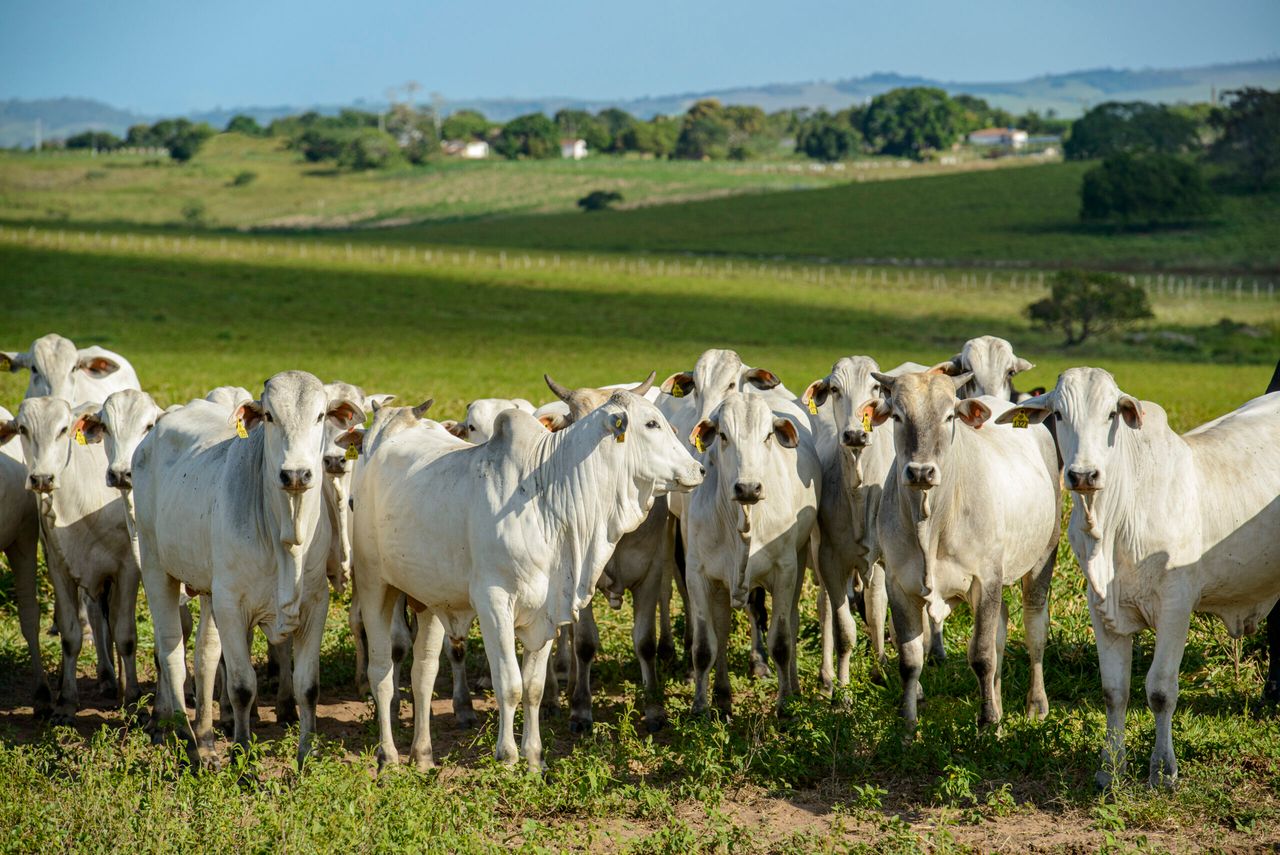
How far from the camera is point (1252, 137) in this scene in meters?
85.8

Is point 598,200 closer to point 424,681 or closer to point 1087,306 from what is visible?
point 1087,306

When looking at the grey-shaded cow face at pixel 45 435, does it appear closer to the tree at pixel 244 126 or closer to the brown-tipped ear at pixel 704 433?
the brown-tipped ear at pixel 704 433

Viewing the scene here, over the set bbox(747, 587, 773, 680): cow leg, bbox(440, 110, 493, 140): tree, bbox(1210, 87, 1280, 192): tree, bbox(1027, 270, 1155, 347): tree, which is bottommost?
bbox(1027, 270, 1155, 347): tree

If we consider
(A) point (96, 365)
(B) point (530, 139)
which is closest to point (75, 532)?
(A) point (96, 365)

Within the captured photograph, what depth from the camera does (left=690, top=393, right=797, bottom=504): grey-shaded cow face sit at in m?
9.38

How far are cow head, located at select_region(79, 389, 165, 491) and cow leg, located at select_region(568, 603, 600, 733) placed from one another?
3400 mm

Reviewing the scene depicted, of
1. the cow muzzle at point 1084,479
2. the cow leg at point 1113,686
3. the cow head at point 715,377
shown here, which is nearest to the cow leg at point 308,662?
the cow head at point 715,377

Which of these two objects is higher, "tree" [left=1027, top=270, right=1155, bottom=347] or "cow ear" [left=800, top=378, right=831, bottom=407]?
"cow ear" [left=800, top=378, right=831, bottom=407]

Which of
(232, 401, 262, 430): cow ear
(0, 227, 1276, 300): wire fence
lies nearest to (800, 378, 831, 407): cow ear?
(232, 401, 262, 430): cow ear

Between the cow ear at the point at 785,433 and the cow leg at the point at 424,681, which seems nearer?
the cow leg at the point at 424,681

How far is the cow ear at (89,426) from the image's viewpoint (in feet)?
33.2

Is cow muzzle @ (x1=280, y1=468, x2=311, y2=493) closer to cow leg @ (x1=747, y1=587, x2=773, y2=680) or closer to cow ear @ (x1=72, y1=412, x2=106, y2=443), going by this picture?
cow ear @ (x1=72, y1=412, x2=106, y2=443)

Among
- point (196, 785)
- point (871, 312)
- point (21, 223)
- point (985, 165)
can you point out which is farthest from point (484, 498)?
point (985, 165)

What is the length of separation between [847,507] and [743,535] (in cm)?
123
